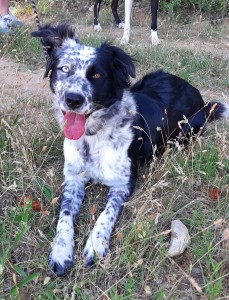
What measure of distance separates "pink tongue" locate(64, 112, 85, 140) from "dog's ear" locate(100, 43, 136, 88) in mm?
387

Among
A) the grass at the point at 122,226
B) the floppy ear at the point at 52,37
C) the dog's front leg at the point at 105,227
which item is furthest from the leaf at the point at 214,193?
the floppy ear at the point at 52,37

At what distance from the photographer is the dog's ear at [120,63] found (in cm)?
267

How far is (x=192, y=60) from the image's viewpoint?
4.96 meters

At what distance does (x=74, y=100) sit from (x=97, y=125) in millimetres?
368

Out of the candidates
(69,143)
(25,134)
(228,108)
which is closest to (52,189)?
(69,143)

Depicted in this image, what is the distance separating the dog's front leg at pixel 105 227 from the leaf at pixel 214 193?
54cm

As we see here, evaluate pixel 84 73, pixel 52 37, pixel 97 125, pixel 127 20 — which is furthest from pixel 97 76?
pixel 127 20

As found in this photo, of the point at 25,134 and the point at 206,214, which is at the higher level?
the point at 25,134

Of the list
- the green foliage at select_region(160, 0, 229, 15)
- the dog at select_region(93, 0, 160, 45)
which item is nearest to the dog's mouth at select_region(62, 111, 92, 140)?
the dog at select_region(93, 0, 160, 45)

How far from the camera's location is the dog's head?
2510 millimetres

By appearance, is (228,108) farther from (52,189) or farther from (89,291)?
(89,291)

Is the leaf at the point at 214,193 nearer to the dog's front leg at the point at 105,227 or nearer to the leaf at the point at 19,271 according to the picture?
the dog's front leg at the point at 105,227

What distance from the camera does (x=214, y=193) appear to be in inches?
108

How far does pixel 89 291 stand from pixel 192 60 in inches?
139
